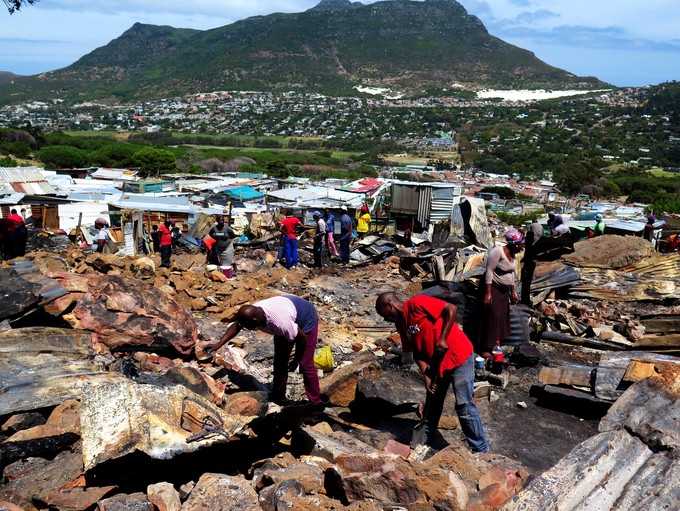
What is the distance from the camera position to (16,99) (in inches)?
5896

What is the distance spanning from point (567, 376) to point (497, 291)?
3.33 feet

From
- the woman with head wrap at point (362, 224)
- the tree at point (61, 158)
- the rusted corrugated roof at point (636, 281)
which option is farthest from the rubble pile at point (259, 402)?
the tree at point (61, 158)

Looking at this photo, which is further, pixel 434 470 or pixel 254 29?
pixel 254 29

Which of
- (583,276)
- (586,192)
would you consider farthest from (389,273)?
(586,192)

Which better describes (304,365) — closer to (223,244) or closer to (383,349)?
(383,349)

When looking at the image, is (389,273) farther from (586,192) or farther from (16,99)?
(16,99)

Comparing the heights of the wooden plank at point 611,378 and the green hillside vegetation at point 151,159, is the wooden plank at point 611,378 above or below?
above

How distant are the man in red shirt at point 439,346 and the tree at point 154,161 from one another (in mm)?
46522

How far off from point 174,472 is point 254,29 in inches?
7082

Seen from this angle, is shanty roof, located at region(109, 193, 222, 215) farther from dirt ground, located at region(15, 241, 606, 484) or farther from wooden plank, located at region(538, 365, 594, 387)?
wooden plank, located at region(538, 365, 594, 387)

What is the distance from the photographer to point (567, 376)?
5262mm

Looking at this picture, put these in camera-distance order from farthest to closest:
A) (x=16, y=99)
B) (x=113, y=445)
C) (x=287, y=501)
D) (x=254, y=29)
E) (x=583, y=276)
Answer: (x=254, y=29)
(x=16, y=99)
(x=583, y=276)
(x=113, y=445)
(x=287, y=501)

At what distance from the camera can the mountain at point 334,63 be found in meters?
146

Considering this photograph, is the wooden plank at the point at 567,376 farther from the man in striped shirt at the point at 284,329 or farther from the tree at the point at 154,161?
the tree at the point at 154,161
